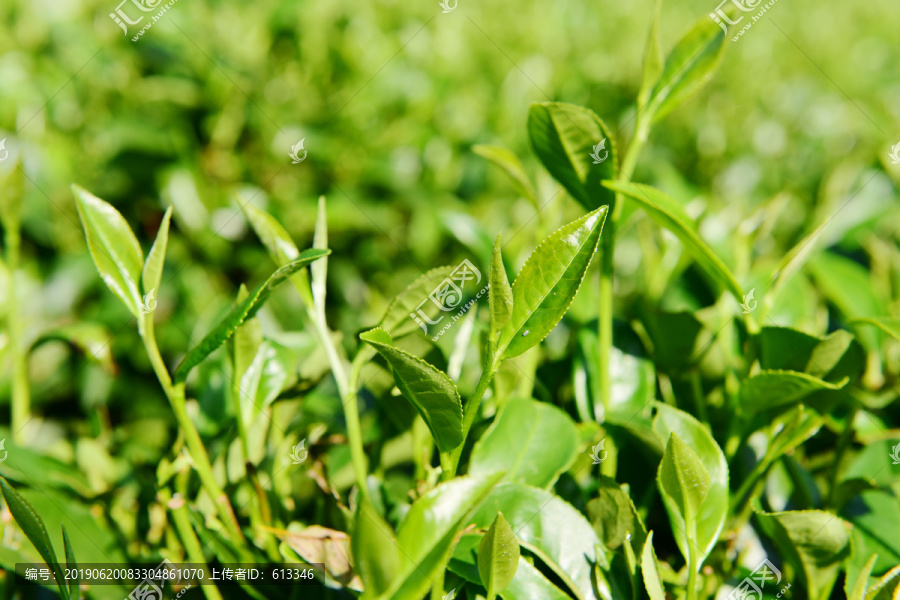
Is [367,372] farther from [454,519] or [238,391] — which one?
[454,519]

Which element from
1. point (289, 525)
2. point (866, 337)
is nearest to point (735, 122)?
point (866, 337)

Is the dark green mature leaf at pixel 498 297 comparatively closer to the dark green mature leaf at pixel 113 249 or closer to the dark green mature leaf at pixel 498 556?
the dark green mature leaf at pixel 498 556

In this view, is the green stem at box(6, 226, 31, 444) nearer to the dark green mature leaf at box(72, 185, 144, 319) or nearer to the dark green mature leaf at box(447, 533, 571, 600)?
the dark green mature leaf at box(72, 185, 144, 319)

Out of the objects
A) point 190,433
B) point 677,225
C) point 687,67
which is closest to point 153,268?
point 190,433

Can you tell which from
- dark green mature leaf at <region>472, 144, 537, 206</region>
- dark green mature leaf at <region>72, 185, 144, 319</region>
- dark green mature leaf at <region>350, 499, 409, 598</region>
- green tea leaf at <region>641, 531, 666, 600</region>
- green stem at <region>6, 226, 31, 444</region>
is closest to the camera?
dark green mature leaf at <region>350, 499, 409, 598</region>

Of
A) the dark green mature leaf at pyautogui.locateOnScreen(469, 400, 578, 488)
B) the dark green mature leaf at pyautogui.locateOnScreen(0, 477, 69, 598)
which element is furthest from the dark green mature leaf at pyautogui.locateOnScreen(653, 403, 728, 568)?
the dark green mature leaf at pyautogui.locateOnScreen(0, 477, 69, 598)

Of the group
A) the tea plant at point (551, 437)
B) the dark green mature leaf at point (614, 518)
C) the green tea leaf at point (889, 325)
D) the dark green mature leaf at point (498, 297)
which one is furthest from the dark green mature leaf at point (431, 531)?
the green tea leaf at point (889, 325)
